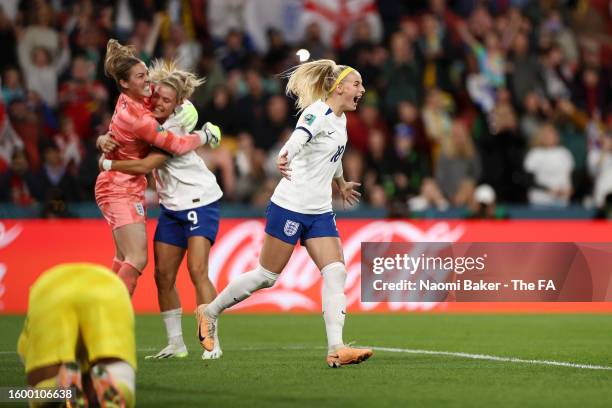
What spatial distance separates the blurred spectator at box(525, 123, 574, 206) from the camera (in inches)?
753

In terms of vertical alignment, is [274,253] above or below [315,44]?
below

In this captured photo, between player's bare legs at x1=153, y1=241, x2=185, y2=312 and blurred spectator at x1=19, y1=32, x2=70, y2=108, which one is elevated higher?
blurred spectator at x1=19, y1=32, x2=70, y2=108

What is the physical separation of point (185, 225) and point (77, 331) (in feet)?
13.7

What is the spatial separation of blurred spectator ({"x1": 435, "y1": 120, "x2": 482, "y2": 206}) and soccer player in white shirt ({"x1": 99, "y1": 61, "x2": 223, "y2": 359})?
28.9 feet

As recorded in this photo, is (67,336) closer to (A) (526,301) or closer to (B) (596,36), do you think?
(A) (526,301)

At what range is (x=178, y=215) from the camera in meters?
10.5

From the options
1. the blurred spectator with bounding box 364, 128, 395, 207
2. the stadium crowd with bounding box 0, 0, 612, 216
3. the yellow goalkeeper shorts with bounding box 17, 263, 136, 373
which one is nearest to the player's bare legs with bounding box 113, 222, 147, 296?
the yellow goalkeeper shorts with bounding box 17, 263, 136, 373

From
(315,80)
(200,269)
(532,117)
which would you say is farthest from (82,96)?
(315,80)

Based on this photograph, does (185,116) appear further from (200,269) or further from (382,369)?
(382,369)

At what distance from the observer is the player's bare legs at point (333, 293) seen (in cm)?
952

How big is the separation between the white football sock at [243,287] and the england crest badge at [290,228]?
38cm

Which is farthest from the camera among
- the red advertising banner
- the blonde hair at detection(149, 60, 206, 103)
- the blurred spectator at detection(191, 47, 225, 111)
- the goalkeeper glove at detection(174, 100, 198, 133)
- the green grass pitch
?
the blurred spectator at detection(191, 47, 225, 111)

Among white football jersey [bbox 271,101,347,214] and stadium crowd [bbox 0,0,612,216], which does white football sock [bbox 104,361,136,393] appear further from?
stadium crowd [bbox 0,0,612,216]

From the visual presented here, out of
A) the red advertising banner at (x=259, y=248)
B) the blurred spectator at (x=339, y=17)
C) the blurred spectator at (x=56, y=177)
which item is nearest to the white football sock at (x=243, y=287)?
the red advertising banner at (x=259, y=248)
